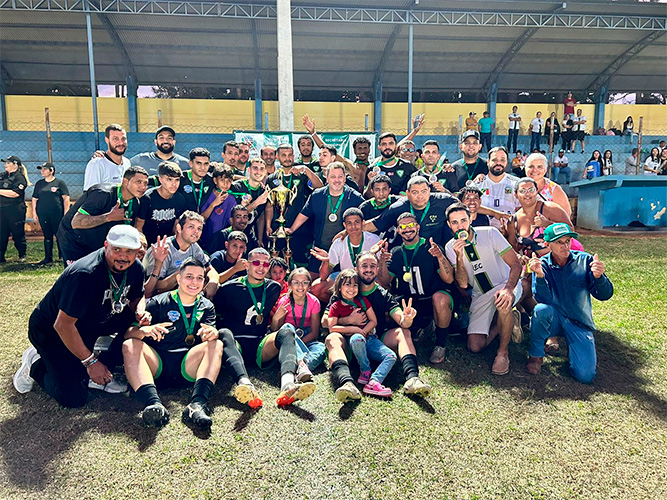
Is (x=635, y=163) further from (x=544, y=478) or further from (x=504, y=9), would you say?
(x=544, y=478)

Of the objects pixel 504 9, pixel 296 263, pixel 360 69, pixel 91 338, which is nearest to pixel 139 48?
pixel 360 69

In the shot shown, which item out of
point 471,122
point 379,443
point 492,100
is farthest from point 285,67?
point 492,100

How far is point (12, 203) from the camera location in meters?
10.3

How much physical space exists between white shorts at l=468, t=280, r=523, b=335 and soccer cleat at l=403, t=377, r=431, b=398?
1.38 m

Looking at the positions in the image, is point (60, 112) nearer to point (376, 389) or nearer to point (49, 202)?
point (49, 202)

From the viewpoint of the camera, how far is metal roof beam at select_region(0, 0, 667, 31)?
55.6 feet

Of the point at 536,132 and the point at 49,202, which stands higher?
the point at 536,132

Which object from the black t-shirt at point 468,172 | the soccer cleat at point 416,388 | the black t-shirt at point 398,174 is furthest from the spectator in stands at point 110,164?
the black t-shirt at point 468,172

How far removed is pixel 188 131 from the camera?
2156 cm

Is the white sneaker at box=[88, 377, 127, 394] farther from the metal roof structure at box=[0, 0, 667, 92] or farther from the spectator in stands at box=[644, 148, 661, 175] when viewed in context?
the spectator in stands at box=[644, 148, 661, 175]

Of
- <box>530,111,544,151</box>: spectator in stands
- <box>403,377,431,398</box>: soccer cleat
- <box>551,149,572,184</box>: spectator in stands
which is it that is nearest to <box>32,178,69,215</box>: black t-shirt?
<box>403,377,431,398</box>: soccer cleat

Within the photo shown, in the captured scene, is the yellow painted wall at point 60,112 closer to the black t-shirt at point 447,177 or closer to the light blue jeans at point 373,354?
the black t-shirt at point 447,177

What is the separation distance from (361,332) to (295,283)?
857 mm

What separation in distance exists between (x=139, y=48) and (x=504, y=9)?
598 inches
